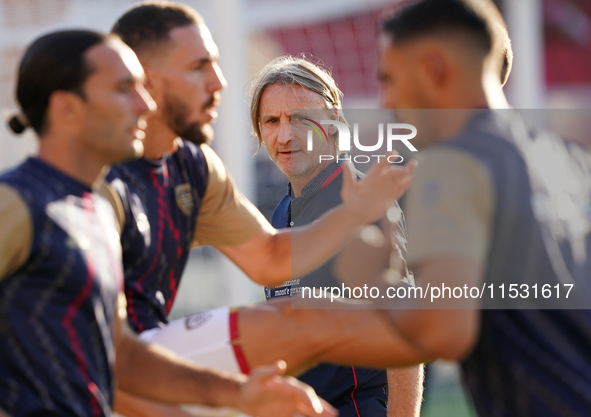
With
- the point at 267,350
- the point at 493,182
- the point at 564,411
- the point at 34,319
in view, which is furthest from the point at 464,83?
the point at 34,319

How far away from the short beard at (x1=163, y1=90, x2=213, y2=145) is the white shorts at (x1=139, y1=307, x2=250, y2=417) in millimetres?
769

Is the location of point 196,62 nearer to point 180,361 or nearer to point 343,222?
point 343,222

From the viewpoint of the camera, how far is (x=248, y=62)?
32.6ft

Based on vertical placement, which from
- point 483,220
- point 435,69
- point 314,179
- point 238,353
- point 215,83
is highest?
point 435,69

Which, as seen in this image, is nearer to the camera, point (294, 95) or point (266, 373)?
point (266, 373)

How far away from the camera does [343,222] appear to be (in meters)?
3.07

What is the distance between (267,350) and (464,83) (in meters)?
1.15

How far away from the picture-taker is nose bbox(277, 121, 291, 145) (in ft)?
12.2

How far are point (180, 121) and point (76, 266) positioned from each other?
3.75 ft

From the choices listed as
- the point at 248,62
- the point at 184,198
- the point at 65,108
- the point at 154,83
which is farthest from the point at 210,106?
the point at 248,62

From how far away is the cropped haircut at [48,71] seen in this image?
7.25 ft

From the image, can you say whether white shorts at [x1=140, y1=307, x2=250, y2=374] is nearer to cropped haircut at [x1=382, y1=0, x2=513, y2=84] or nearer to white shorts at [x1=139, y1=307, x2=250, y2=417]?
white shorts at [x1=139, y1=307, x2=250, y2=417]

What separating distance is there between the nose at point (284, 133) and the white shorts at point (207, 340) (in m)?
1.19

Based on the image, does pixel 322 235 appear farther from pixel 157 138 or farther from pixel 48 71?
pixel 48 71
